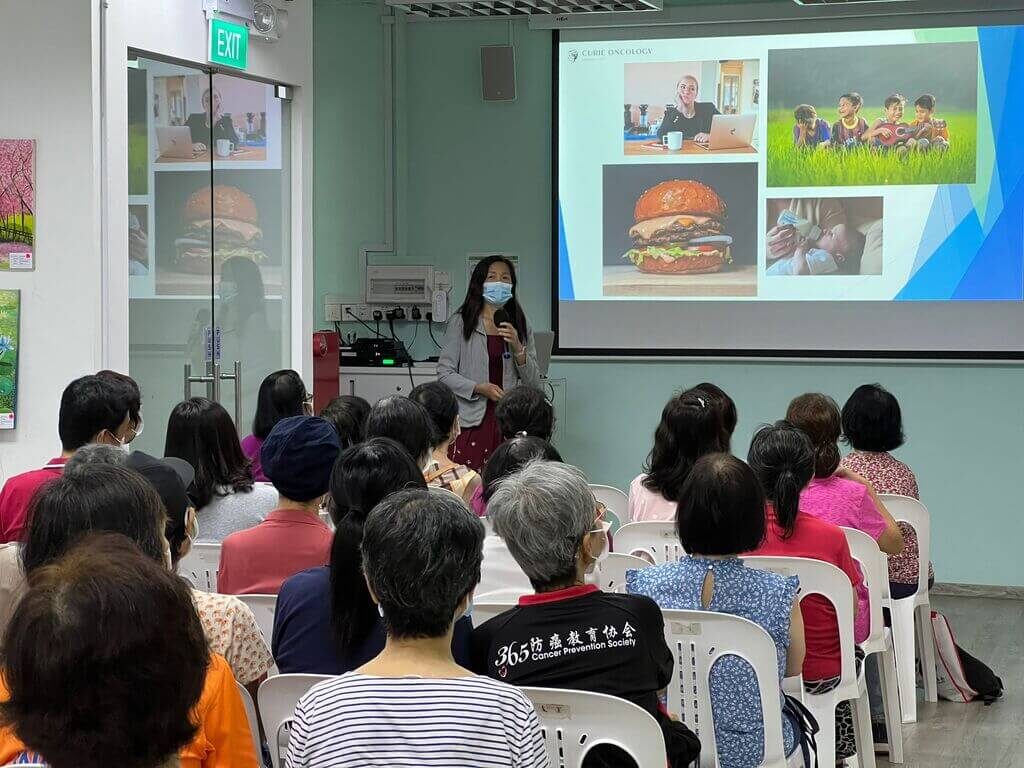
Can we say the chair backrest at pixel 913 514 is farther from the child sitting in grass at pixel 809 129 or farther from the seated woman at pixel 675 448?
the child sitting in grass at pixel 809 129

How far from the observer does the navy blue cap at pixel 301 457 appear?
10.1 feet

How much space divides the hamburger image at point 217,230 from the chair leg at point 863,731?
325 cm

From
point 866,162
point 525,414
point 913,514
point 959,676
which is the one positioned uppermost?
point 866,162

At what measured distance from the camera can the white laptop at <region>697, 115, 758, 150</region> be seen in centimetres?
725

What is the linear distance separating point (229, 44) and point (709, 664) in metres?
3.81

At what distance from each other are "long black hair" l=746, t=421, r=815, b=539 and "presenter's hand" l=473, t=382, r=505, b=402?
109 inches

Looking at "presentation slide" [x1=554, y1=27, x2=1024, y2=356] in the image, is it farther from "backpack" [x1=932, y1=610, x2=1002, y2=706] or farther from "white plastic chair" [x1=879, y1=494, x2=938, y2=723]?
"white plastic chair" [x1=879, y1=494, x2=938, y2=723]

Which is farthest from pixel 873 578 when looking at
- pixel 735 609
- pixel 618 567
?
pixel 735 609

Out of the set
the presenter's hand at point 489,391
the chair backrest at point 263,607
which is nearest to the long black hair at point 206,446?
the chair backrest at point 263,607

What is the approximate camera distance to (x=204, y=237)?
575 cm

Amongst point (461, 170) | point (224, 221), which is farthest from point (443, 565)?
point (461, 170)

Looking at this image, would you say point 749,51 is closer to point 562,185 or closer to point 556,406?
point 562,185

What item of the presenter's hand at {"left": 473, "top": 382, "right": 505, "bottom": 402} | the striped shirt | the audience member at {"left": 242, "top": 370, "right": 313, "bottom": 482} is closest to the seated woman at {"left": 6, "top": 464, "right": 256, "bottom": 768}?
the striped shirt

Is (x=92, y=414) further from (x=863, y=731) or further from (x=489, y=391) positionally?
(x=489, y=391)
